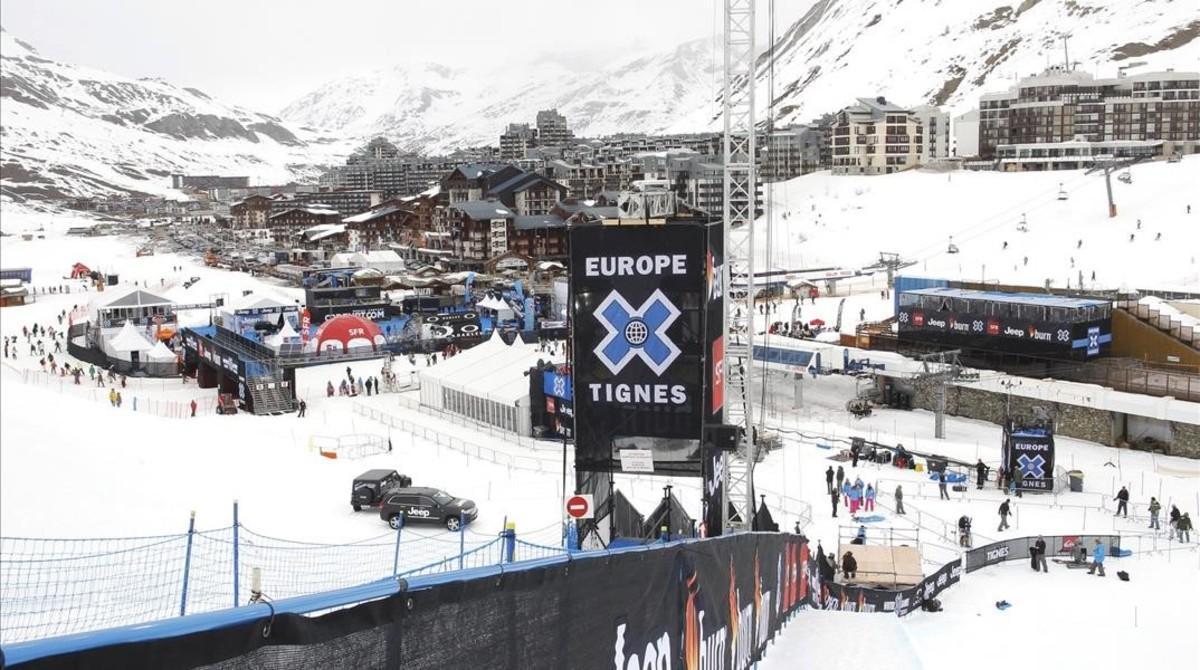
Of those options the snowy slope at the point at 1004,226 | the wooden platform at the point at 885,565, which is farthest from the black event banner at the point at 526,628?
the snowy slope at the point at 1004,226

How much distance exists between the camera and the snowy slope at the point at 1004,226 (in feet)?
145

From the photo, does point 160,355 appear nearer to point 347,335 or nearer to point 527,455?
point 347,335

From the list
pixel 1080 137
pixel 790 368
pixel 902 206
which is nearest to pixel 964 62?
pixel 1080 137

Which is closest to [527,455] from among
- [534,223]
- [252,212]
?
[534,223]

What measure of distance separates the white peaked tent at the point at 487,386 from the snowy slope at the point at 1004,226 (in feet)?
61.7

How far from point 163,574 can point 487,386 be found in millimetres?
14424

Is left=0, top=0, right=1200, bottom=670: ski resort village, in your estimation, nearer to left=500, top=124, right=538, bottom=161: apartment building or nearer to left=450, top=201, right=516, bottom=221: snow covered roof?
left=450, top=201, right=516, bottom=221: snow covered roof

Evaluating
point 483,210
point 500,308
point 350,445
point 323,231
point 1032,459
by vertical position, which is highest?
point 483,210

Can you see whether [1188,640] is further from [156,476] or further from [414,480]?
[156,476]

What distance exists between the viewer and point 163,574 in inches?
401

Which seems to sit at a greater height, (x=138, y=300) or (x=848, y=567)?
(x=138, y=300)

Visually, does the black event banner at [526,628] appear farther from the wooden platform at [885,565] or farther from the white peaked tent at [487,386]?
the white peaked tent at [487,386]

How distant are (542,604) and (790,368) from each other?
87.0ft

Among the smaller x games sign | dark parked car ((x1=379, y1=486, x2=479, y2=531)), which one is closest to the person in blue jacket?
the smaller x games sign
